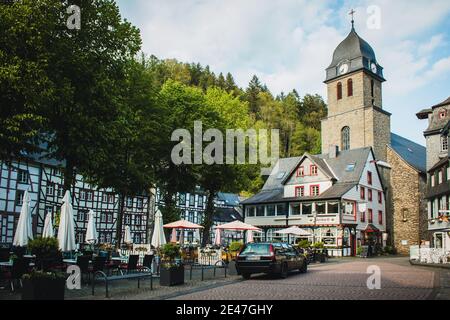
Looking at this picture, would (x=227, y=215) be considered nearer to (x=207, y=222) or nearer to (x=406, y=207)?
(x=406, y=207)

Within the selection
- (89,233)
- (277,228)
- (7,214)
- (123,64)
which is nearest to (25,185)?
(7,214)

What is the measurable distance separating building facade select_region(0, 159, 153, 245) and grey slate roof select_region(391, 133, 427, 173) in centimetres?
2998

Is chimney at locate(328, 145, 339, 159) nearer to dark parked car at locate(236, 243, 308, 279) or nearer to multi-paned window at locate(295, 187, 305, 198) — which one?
multi-paned window at locate(295, 187, 305, 198)

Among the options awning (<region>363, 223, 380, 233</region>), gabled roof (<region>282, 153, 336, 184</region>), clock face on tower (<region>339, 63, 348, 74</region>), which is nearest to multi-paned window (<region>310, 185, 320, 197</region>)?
gabled roof (<region>282, 153, 336, 184</region>)

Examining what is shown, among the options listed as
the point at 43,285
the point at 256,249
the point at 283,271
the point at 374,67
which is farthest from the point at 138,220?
the point at 43,285

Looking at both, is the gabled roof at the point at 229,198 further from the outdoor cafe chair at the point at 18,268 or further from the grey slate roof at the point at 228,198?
the outdoor cafe chair at the point at 18,268

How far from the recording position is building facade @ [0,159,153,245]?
33156mm

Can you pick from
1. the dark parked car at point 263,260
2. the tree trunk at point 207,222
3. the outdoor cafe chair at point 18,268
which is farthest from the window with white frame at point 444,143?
the outdoor cafe chair at point 18,268

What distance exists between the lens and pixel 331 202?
44125 mm

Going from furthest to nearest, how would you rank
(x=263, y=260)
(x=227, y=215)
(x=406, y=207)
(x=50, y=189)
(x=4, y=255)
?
1. (x=227, y=215)
2. (x=406, y=207)
3. (x=50, y=189)
4. (x=263, y=260)
5. (x=4, y=255)

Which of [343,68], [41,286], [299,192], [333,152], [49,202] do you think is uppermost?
[343,68]

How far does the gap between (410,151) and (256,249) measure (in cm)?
4484
